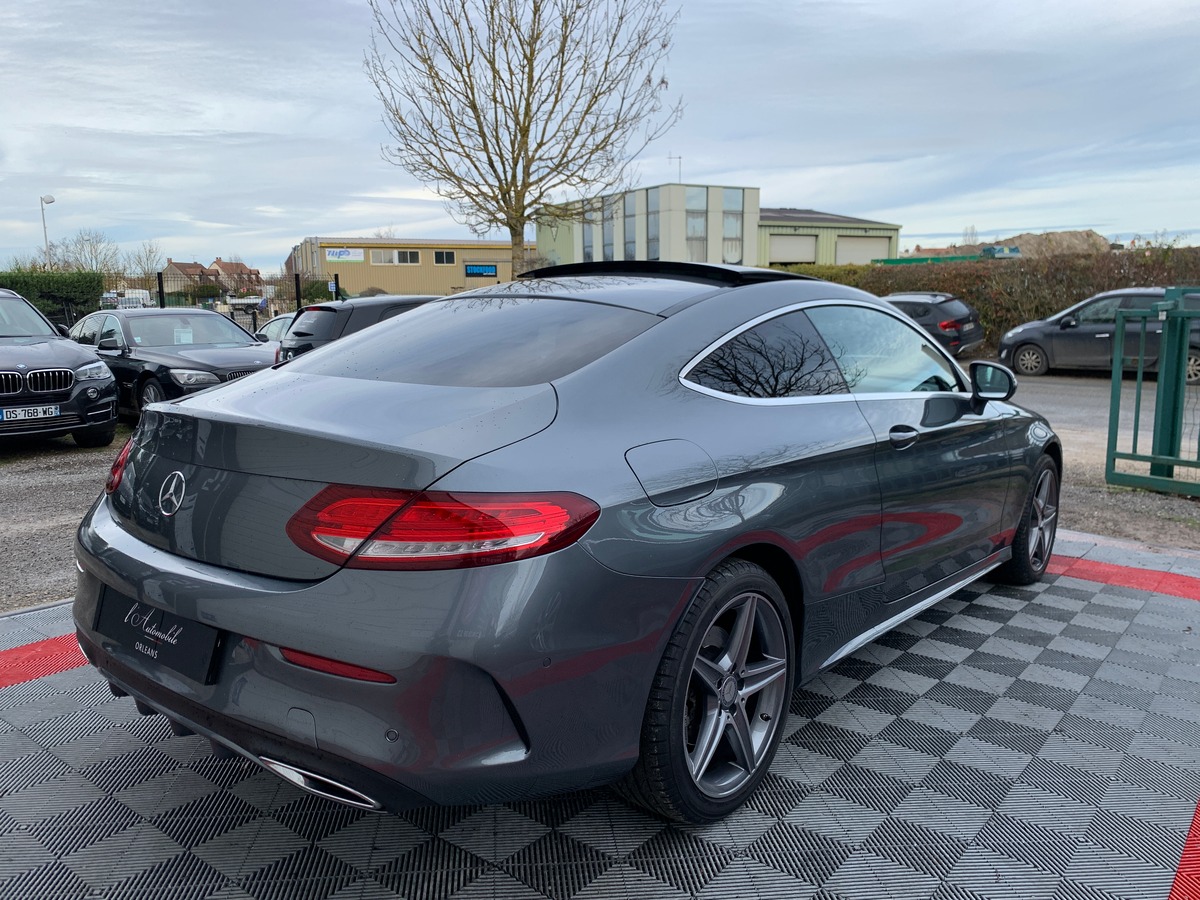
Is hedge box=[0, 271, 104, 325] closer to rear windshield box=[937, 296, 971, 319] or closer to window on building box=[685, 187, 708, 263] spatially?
rear windshield box=[937, 296, 971, 319]

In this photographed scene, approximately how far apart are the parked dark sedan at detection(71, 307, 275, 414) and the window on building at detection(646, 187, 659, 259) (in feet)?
161

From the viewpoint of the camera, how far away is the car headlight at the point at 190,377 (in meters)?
10.1

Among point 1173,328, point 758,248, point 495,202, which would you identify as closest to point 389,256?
point 758,248

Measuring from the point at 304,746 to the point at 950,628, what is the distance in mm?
3076

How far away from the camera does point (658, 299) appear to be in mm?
2893

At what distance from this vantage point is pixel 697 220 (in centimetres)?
5872

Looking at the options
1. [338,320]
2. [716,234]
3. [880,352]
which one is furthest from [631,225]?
[880,352]

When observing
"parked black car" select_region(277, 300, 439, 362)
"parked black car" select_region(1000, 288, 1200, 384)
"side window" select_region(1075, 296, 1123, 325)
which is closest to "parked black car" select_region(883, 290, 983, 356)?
"parked black car" select_region(1000, 288, 1200, 384)

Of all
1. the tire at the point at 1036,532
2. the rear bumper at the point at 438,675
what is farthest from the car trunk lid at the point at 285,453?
the tire at the point at 1036,532

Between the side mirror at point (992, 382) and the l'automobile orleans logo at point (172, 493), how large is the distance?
318 centimetres

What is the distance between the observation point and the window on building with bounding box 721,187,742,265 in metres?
59.2

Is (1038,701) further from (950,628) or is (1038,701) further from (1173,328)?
(1173,328)

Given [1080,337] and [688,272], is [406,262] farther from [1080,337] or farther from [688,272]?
[688,272]

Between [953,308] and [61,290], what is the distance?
855 inches
